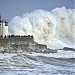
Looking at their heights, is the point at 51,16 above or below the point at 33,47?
above

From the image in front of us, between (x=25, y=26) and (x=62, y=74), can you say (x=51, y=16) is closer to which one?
(x=25, y=26)

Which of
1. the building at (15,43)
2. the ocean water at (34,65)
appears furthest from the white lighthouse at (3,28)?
the ocean water at (34,65)

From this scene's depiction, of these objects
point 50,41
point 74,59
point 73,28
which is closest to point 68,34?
point 73,28

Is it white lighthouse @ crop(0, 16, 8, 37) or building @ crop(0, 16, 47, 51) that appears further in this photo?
white lighthouse @ crop(0, 16, 8, 37)

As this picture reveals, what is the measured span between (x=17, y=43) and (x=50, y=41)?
19.5 feet

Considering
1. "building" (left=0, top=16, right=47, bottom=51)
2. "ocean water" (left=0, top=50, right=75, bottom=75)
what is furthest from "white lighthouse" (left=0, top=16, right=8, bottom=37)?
"ocean water" (left=0, top=50, right=75, bottom=75)

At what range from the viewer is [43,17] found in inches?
1102

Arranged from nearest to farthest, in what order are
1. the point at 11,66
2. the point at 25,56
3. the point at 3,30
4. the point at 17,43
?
the point at 11,66 < the point at 25,56 < the point at 17,43 < the point at 3,30

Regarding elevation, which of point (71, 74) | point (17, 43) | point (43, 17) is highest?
point (43, 17)

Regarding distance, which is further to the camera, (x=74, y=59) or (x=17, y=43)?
(x=17, y=43)

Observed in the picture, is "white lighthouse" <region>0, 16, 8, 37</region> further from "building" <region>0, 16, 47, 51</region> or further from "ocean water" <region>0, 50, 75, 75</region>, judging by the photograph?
"ocean water" <region>0, 50, 75, 75</region>

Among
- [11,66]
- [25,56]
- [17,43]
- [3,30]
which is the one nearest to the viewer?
[11,66]

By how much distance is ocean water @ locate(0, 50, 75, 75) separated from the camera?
13.4 meters

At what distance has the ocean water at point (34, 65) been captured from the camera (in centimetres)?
1337
